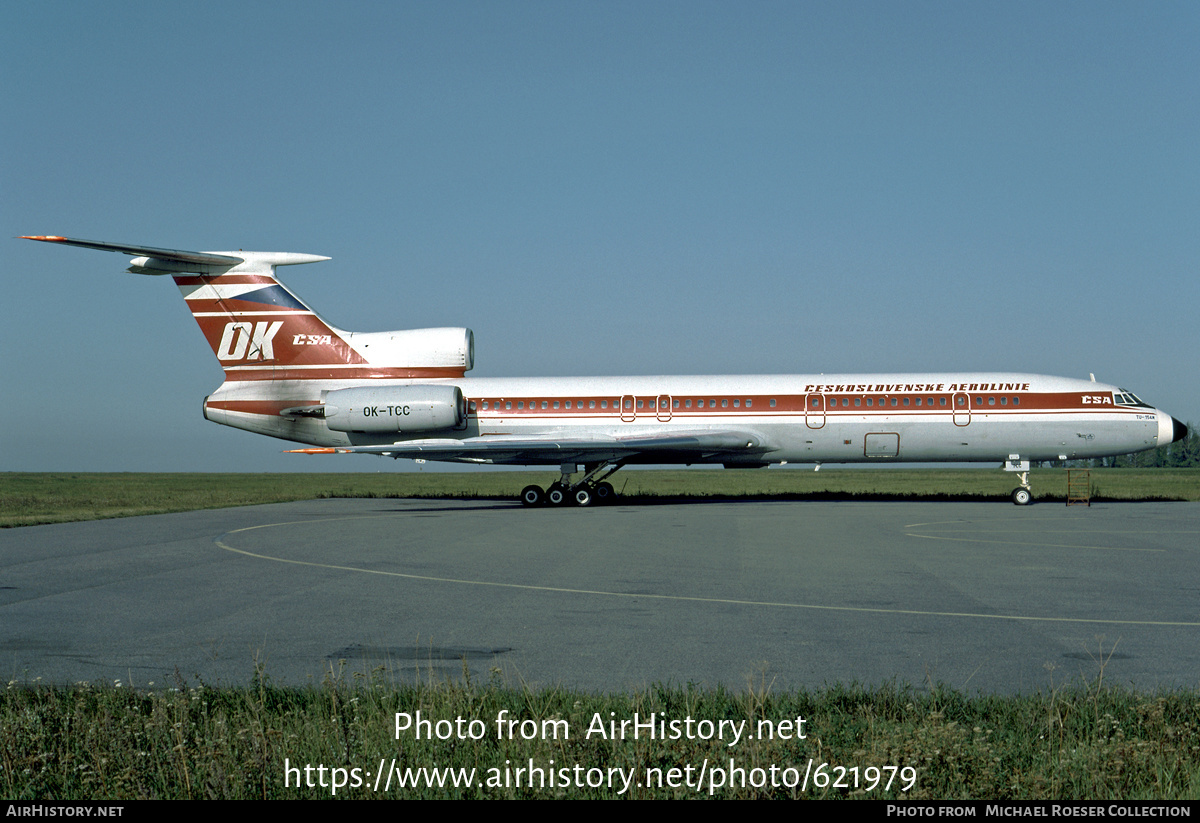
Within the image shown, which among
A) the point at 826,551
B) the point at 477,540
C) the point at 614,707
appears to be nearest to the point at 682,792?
the point at 614,707

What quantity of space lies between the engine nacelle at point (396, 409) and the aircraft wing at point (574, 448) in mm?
649

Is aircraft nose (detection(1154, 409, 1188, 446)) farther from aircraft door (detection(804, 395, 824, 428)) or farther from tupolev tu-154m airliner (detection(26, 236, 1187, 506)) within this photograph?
aircraft door (detection(804, 395, 824, 428))

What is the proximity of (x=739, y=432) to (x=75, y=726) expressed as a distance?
2586 centimetres

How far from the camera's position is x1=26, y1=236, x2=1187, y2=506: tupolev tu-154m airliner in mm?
29953

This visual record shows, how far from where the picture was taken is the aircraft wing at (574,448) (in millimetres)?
29250

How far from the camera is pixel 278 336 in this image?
3130 centimetres

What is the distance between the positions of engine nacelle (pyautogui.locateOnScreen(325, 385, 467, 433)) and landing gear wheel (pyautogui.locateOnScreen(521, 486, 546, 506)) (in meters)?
3.23

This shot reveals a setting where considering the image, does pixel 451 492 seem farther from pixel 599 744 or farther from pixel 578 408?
pixel 599 744

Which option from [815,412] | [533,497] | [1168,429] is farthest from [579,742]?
[1168,429]

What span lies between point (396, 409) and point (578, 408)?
593cm

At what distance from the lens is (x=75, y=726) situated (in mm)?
6047

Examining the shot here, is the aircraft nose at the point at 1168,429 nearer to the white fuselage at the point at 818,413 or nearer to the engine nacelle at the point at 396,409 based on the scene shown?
the white fuselage at the point at 818,413

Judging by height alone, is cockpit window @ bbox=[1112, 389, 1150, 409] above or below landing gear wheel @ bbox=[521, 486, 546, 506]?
above

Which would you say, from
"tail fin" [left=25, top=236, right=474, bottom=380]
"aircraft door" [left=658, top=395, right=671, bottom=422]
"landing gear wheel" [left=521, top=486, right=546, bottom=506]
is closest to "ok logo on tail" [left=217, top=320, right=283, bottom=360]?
"tail fin" [left=25, top=236, right=474, bottom=380]
